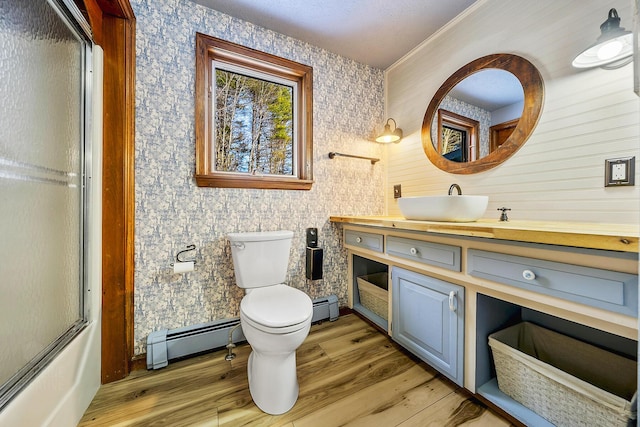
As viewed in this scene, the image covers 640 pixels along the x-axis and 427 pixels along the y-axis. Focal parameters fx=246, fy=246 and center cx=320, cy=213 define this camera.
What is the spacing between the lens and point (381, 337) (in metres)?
1.73

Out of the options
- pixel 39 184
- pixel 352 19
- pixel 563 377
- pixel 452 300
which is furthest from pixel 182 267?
pixel 352 19

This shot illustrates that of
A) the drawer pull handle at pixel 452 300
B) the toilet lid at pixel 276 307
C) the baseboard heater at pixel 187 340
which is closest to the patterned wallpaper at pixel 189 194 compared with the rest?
the baseboard heater at pixel 187 340

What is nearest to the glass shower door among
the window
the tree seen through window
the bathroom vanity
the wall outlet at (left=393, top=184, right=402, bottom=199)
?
the window

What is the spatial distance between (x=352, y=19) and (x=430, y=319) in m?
1.96

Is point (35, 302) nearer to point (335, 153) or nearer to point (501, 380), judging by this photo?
point (335, 153)

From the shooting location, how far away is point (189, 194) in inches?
60.3

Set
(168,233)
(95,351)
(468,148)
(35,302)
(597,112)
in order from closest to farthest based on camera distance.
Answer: (35,302), (597,112), (95,351), (168,233), (468,148)

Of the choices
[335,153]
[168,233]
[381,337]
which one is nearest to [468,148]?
[335,153]

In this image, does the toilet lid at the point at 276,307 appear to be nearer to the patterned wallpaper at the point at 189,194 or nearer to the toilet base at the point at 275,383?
the toilet base at the point at 275,383

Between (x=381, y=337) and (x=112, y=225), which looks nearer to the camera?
(x=112, y=225)

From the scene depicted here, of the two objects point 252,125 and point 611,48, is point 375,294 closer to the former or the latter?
point 252,125

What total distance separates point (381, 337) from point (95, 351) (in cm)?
164

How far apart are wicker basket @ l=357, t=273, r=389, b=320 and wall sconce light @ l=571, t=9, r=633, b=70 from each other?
160cm

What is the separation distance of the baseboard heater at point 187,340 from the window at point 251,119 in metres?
0.91
